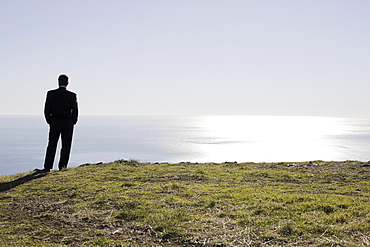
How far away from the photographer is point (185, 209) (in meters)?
7.43

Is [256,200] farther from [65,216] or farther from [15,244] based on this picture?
[15,244]

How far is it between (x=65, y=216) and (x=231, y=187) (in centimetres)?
508

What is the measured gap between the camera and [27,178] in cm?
1188

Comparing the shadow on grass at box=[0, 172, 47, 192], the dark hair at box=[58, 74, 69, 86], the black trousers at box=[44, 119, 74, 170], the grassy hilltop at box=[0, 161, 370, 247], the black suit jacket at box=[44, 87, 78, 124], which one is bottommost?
the shadow on grass at box=[0, 172, 47, 192]

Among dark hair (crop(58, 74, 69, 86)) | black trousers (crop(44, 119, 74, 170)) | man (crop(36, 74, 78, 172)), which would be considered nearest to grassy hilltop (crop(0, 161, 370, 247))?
black trousers (crop(44, 119, 74, 170))

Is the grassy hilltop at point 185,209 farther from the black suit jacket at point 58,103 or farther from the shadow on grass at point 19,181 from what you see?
the black suit jacket at point 58,103

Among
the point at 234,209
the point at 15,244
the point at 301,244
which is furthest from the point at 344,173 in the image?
the point at 15,244

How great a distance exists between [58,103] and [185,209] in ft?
28.2

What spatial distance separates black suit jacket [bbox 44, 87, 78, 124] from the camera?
43.5ft

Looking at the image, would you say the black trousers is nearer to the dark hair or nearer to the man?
the man

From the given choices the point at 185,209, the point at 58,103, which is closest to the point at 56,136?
the point at 58,103

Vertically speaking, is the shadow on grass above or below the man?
below

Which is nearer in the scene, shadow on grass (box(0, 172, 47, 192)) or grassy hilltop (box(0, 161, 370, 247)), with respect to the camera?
grassy hilltop (box(0, 161, 370, 247))

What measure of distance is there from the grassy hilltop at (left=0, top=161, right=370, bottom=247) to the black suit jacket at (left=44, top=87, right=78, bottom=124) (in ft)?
8.55
